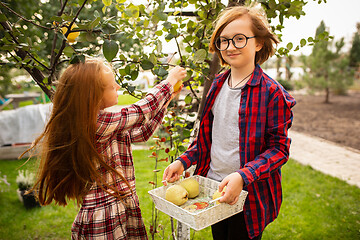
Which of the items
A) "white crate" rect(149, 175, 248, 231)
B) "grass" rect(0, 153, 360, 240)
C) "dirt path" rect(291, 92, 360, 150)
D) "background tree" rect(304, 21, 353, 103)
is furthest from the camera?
"background tree" rect(304, 21, 353, 103)

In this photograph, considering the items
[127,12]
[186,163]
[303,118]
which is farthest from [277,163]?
[303,118]

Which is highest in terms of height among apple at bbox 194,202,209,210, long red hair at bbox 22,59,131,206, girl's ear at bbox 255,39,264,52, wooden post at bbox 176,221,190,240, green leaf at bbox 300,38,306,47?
green leaf at bbox 300,38,306,47

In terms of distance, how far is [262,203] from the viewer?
133 centimetres

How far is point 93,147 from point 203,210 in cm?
59

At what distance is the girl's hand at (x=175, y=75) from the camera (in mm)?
1459

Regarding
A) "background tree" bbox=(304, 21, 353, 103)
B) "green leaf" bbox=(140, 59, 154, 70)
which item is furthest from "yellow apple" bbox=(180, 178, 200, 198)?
"background tree" bbox=(304, 21, 353, 103)

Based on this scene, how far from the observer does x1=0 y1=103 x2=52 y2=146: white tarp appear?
6.07 metres

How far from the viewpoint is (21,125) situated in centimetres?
610

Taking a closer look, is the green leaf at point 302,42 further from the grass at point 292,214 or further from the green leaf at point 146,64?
the grass at point 292,214

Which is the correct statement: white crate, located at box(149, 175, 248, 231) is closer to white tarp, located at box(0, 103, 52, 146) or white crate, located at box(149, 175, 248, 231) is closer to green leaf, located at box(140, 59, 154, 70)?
green leaf, located at box(140, 59, 154, 70)

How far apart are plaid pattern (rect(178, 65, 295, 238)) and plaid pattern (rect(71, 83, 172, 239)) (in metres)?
0.43

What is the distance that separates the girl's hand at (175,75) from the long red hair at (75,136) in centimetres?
33

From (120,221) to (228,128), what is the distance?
72cm

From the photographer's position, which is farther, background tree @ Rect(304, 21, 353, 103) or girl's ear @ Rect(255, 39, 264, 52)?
background tree @ Rect(304, 21, 353, 103)
